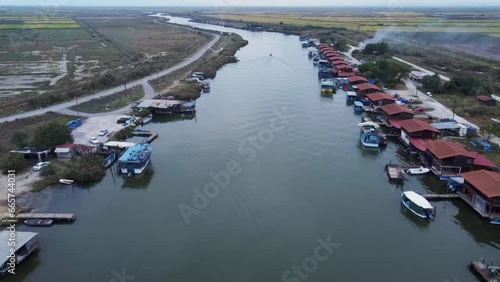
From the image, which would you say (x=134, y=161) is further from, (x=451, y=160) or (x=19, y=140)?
(x=451, y=160)

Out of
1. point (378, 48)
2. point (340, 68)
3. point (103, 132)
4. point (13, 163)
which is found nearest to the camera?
point (13, 163)

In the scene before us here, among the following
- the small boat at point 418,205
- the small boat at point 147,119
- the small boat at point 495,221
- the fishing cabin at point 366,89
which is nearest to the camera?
the small boat at point 495,221

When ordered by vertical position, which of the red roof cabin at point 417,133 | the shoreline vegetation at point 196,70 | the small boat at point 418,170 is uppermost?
the red roof cabin at point 417,133

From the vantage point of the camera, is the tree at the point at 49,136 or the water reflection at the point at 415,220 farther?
the tree at the point at 49,136

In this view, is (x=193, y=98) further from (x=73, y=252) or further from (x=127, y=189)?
(x=73, y=252)

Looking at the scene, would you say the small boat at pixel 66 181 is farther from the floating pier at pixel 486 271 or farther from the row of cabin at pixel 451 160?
the row of cabin at pixel 451 160

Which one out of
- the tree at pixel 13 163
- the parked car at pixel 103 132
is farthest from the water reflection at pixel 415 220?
the tree at pixel 13 163

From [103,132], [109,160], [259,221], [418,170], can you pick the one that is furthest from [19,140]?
[418,170]
